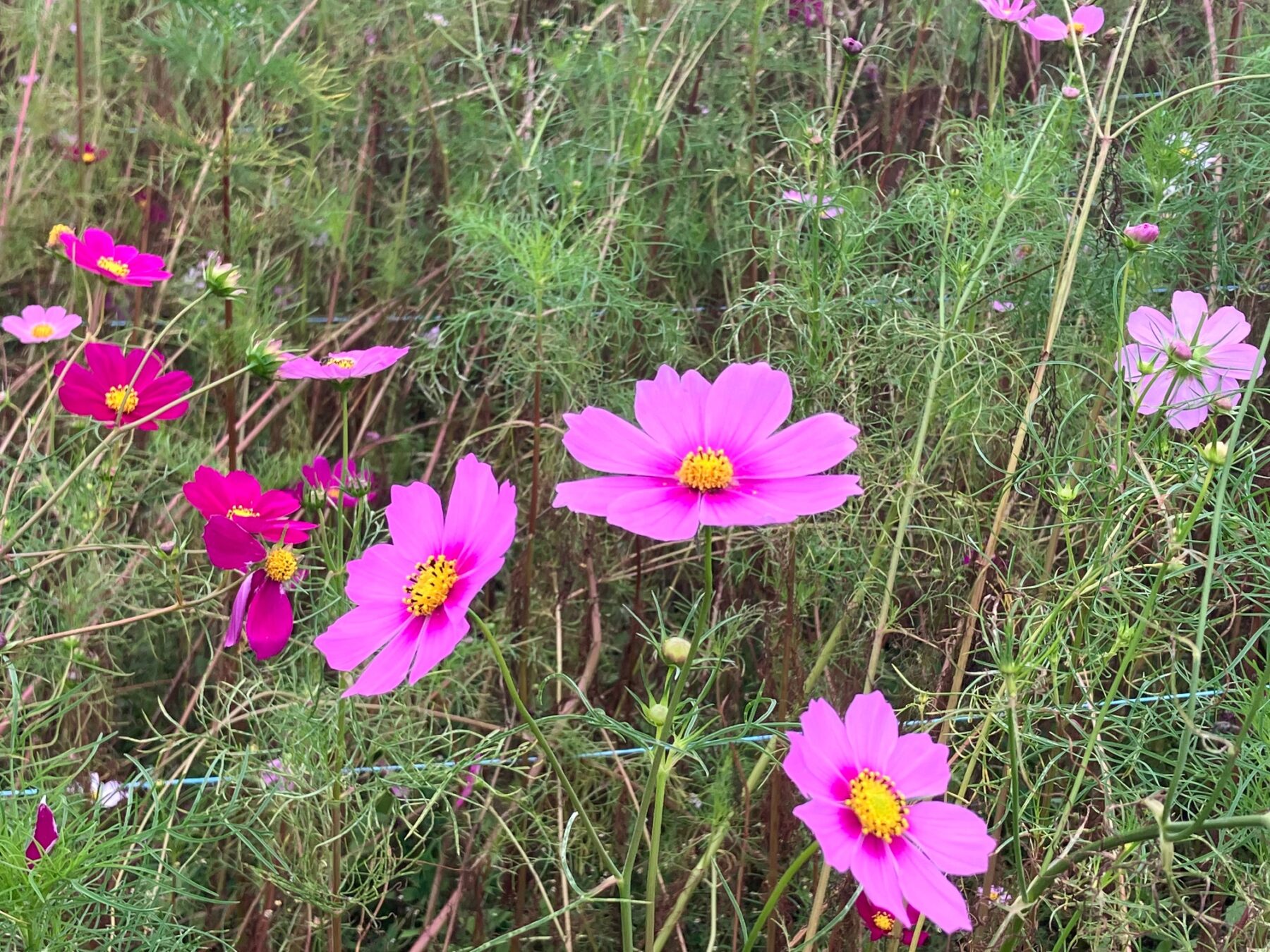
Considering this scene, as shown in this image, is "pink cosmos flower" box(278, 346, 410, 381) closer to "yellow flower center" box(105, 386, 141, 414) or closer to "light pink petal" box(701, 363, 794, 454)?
"yellow flower center" box(105, 386, 141, 414)

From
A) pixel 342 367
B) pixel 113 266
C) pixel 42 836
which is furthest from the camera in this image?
pixel 113 266

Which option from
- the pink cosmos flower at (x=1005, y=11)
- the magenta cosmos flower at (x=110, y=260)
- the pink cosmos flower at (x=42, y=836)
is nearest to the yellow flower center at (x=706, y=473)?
the pink cosmos flower at (x=42, y=836)

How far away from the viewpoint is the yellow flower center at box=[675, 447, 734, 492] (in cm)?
49

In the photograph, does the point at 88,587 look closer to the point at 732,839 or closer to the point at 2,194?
the point at 732,839

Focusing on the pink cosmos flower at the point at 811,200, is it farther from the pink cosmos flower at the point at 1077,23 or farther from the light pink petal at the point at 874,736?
the light pink petal at the point at 874,736

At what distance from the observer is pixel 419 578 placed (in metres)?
0.52

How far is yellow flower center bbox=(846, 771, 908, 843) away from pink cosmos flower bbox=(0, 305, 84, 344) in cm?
94

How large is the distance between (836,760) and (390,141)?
1578mm

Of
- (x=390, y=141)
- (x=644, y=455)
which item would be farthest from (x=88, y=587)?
(x=390, y=141)

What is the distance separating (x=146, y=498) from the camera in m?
1.31

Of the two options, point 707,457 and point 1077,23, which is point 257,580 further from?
point 1077,23

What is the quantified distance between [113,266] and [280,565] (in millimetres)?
396

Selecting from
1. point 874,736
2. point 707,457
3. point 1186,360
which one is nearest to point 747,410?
point 707,457

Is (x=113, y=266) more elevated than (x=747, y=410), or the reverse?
(x=747, y=410)
